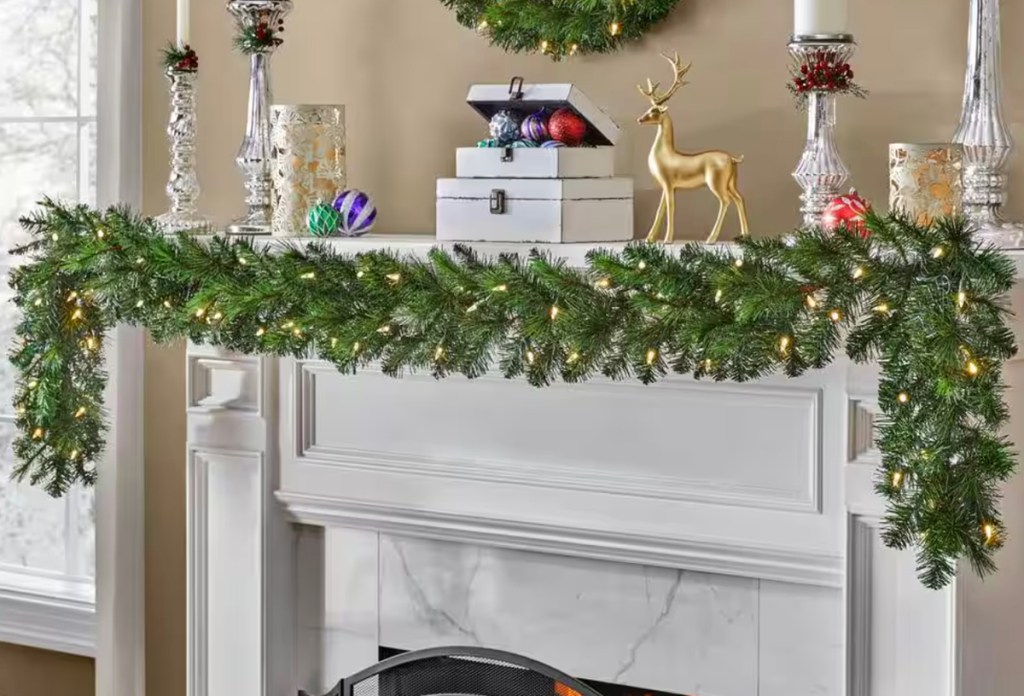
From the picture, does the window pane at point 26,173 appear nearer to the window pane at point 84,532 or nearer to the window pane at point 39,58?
the window pane at point 39,58

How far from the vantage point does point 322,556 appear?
8.13ft

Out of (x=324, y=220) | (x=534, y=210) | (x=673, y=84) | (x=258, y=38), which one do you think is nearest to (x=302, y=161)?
(x=324, y=220)

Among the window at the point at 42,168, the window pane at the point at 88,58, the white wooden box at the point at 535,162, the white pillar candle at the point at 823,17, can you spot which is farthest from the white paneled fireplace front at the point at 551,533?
the window pane at the point at 88,58

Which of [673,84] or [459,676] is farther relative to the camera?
[459,676]

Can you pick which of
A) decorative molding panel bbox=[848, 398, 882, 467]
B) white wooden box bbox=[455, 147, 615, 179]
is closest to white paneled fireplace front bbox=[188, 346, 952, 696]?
decorative molding panel bbox=[848, 398, 882, 467]

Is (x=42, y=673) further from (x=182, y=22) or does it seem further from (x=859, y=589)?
(x=859, y=589)

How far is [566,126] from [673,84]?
17cm

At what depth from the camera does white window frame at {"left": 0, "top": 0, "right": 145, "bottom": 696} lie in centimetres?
269

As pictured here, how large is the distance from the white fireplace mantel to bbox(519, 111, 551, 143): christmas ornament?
0.21 metres

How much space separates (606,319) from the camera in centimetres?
192

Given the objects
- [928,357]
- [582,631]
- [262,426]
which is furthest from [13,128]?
[928,357]

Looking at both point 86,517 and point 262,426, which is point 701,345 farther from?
point 86,517

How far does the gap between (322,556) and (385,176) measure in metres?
0.63

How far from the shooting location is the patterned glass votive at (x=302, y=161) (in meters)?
2.32
